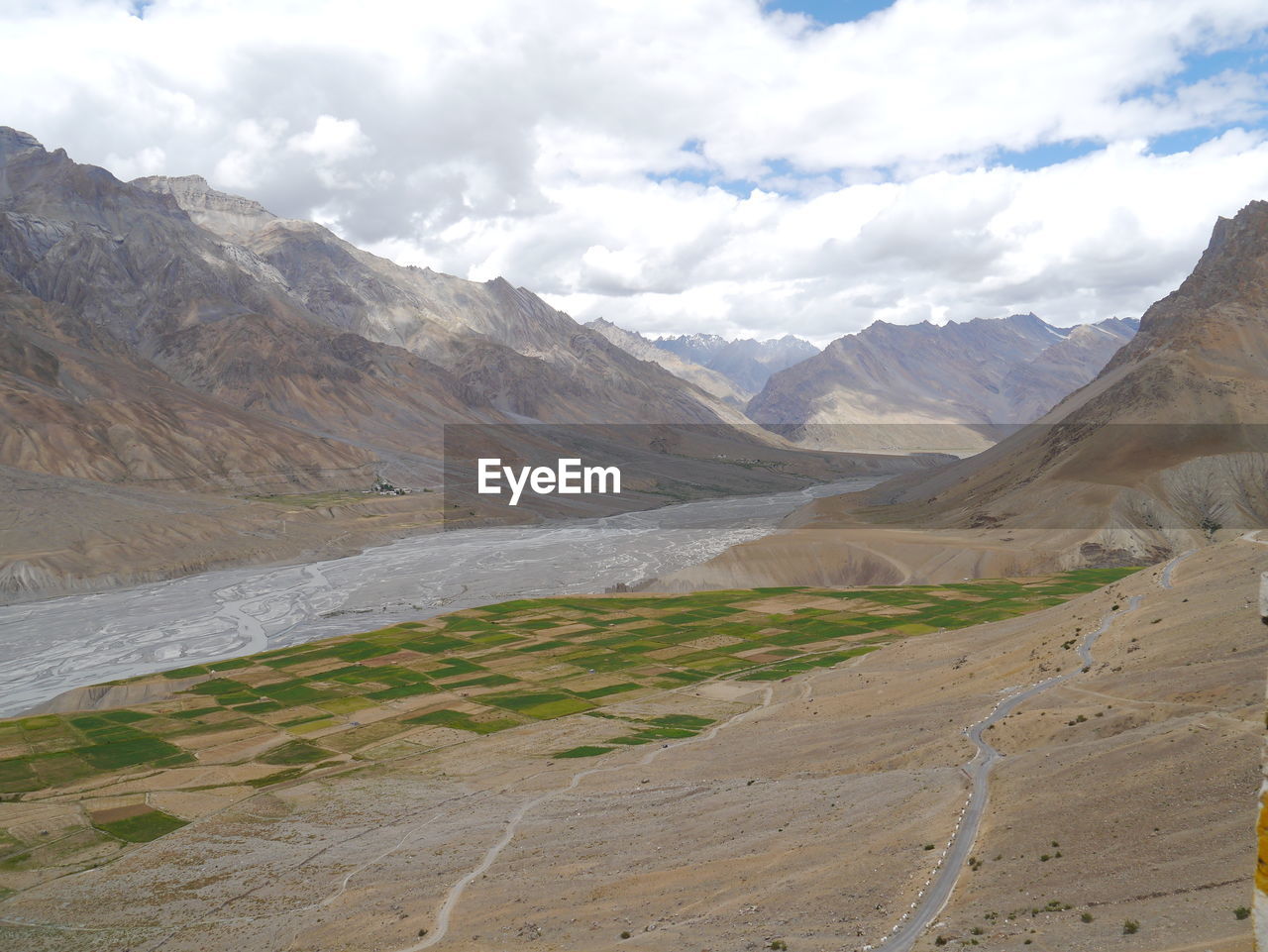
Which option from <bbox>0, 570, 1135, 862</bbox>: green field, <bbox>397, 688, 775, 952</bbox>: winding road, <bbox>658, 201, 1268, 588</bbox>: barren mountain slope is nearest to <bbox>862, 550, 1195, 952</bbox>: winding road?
<bbox>397, 688, 775, 952</bbox>: winding road

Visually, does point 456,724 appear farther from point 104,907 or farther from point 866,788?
point 866,788

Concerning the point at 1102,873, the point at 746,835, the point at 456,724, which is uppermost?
the point at 1102,873

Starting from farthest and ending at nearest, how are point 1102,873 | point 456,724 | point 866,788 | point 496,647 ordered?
point 496,647 → point 456,724 → point 866,788 → point 1102,873

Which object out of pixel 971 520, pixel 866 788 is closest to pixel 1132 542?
pixel 971 520

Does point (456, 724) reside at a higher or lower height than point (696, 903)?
lower

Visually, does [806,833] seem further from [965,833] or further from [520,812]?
[520,812]

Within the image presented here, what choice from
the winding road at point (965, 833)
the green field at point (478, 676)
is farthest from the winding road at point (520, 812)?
the winding road at point (965, 833)

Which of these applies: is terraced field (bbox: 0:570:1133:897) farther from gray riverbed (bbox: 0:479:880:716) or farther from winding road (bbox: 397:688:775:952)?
gray riverbed (bbox: 0:479:880:716)
